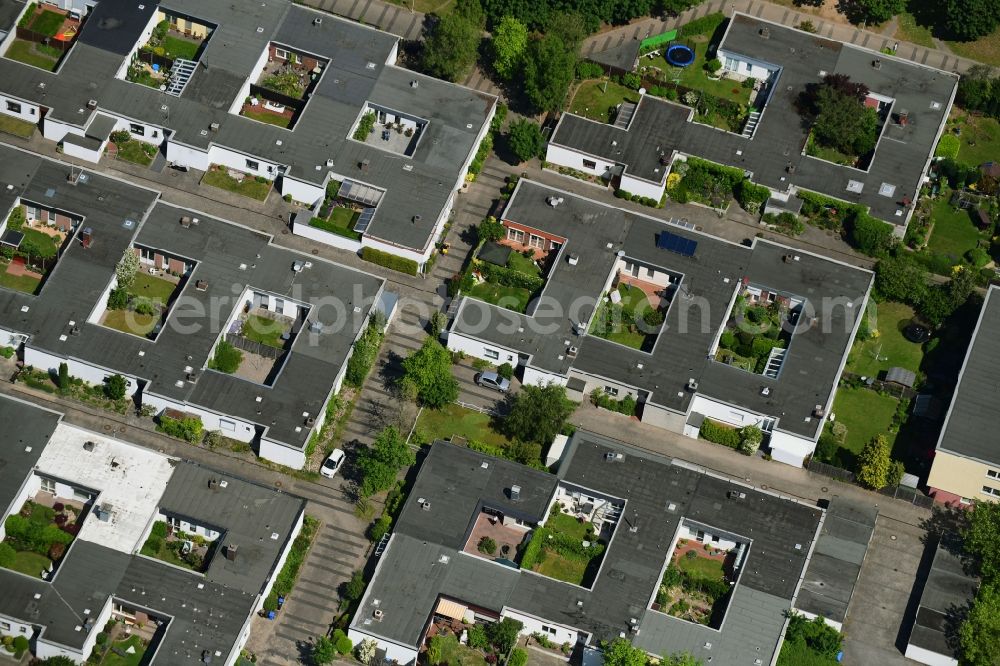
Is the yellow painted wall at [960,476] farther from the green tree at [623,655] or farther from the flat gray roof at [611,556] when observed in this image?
the green tree at [623,655]

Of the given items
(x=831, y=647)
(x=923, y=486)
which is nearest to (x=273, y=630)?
(x=831, y=647)

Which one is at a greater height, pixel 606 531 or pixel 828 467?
pixel 828 467

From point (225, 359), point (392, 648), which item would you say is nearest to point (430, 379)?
point (225, 359)

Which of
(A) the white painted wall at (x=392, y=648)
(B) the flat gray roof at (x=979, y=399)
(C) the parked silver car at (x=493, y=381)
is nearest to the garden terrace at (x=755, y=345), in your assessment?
(B) the flat gray roof at (x=979, y=399)

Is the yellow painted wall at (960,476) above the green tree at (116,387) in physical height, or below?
above

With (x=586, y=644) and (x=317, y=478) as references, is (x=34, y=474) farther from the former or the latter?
(x=586, y=644)

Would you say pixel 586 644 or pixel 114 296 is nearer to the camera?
pixel 586 644

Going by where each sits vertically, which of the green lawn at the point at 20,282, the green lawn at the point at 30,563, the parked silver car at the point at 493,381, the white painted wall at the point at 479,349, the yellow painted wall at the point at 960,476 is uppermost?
the yellow painted wall at the point at 960,476

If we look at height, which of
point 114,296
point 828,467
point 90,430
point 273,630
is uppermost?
point 828,467

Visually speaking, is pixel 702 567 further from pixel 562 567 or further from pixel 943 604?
pixel 943 604
